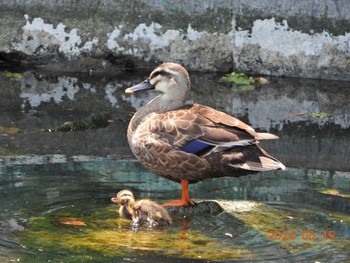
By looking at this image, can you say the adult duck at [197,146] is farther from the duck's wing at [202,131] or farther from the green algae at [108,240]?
the green algae at [108,240]

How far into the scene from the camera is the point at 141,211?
20.0 ft

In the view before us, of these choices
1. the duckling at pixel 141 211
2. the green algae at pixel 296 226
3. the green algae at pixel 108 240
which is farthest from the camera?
the duckling at pixel 141 211

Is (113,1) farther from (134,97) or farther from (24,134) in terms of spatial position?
(24,134)

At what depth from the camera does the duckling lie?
604cm

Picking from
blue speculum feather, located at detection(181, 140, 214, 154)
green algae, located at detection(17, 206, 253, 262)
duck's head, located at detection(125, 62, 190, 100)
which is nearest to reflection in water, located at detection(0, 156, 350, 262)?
green algae, located at detection(17, 206, 253, 262)

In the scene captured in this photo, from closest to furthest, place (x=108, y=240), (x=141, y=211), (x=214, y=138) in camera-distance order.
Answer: (x=108, y=240) → (x=141, y=211) → (x=214, y=138)

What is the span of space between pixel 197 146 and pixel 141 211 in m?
0.60

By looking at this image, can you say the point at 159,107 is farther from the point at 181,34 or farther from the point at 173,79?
the point at 181,34

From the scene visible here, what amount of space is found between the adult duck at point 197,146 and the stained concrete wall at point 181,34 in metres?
4.66

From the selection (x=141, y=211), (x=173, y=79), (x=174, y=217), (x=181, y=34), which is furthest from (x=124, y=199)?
(x=181, y=34)

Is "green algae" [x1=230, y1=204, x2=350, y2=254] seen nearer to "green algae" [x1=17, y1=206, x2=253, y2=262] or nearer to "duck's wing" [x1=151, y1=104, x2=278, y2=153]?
"green algae" [x1=17, y1=206, x2=253, y2=262]

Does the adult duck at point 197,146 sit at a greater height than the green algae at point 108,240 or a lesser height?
greater

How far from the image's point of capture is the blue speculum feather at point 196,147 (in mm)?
6332

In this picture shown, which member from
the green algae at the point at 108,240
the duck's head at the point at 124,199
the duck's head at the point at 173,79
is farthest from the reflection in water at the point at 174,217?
the duck's head at the point at 173,79
